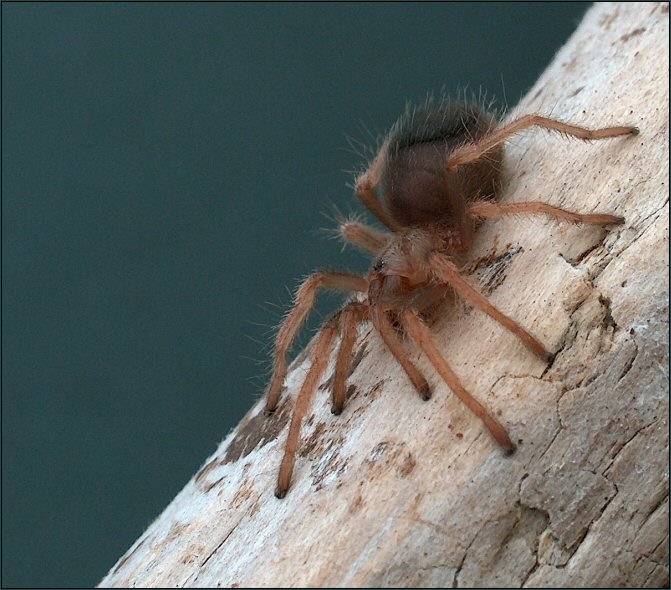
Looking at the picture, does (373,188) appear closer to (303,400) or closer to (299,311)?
(299,311)

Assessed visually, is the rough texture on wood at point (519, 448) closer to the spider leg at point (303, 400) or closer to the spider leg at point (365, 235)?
the spider leg at point (303, 400)

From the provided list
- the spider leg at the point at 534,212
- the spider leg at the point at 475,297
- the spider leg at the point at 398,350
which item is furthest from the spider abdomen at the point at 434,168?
the spider leg at the point at 398,350

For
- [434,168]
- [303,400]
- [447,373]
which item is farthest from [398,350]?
[434,168]

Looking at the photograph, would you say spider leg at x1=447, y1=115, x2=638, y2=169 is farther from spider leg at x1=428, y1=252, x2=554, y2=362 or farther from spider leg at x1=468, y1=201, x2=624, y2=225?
spider leg at x1=428, y1=252, x2=554, y2=362

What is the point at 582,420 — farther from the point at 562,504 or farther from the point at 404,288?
the point at 404,288

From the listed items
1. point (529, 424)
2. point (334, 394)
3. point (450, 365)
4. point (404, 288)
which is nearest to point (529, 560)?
point (529, 424)

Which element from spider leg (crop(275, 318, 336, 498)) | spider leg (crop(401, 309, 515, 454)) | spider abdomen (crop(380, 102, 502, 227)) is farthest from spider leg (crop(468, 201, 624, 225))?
spider leg (crop(275, 318, 336, 498))

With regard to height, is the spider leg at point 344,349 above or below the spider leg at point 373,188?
below
